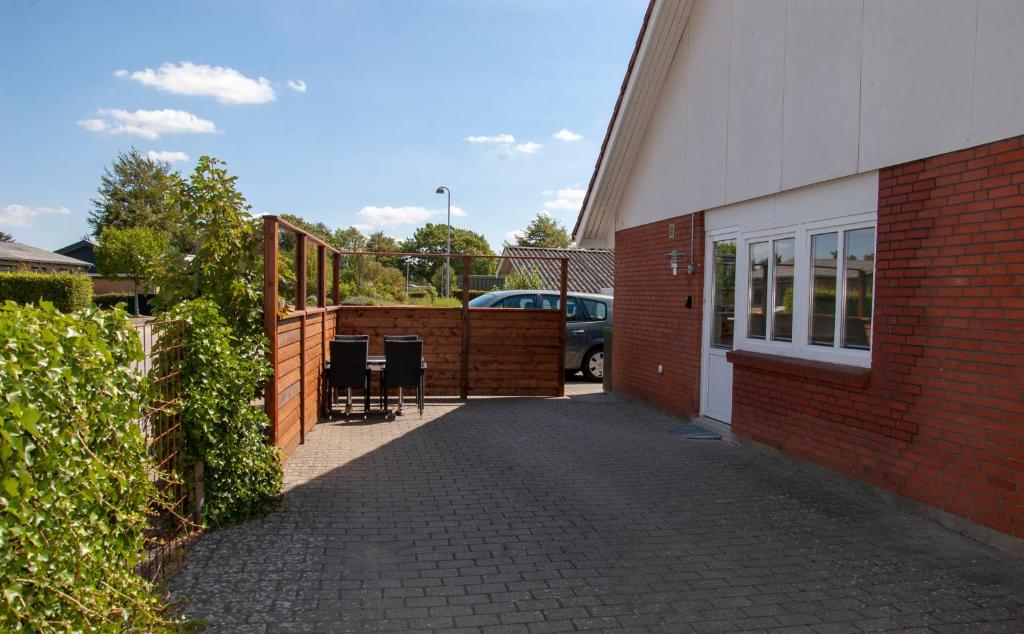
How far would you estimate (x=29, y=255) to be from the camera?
1794 inches

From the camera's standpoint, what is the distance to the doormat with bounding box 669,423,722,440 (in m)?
8.98

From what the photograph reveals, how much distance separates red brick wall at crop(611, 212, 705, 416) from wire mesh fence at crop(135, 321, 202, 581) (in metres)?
6.53

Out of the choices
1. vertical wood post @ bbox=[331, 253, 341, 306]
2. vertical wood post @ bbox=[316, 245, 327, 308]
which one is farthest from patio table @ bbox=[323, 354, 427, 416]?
vertical wood post @ bbox=[331, 253, 341, 306]

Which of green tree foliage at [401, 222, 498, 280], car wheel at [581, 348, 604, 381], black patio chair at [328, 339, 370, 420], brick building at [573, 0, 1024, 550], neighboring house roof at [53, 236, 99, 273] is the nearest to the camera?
brick building at [573, 0, 1024, 550]

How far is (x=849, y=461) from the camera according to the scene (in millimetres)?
6617

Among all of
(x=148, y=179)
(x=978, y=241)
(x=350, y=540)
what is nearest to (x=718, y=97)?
(x=978, y=241)

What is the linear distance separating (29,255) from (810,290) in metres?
49.9

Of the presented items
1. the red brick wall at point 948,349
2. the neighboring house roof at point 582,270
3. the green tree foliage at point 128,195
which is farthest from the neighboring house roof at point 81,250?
the red brick wall at point 948,349

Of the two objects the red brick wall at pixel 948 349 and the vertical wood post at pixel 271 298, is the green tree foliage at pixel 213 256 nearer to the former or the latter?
the vertical wood post at pixel 271 298

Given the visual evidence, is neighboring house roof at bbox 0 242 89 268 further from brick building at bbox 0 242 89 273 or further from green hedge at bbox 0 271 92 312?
green hedge at bbox 0 271 92 312

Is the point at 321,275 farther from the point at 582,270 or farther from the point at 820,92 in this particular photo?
the point at 582,270

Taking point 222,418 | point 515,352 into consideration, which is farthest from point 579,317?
point 222,418

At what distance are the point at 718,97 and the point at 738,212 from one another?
1.43 m

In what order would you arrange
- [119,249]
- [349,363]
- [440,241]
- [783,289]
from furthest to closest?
1. [440,241]
2. [119,249]
3. [349,363]
4. [783,289]
